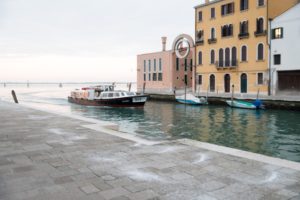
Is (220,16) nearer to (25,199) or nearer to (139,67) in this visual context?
(139,67)

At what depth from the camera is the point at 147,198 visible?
181 inches

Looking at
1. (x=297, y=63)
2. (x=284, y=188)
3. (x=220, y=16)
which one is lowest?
(x=284, y=188)

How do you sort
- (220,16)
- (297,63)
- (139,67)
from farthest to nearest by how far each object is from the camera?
(139,67) < (220,16) < (297,63)

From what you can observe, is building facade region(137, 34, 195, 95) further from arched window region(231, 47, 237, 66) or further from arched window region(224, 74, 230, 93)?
arched window region(231, 47, 237, 66)

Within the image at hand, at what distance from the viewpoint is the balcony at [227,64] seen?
126ft

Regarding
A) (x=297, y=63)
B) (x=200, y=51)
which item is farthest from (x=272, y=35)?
(x=200, y=51)

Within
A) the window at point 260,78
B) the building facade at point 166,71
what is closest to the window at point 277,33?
the window at point 260,78

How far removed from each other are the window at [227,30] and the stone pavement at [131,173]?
3322 centimetres

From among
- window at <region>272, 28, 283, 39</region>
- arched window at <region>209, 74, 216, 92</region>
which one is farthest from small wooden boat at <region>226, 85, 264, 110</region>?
arched window at <region>209, 74, 216, 92</region>

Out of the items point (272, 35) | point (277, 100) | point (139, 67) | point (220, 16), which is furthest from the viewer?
point (139, 67)

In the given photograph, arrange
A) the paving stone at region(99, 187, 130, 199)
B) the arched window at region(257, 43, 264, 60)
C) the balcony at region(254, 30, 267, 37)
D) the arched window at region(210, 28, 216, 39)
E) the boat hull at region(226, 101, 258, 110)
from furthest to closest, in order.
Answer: the arched window at region(210, 28, 216, 39) < the arched window at region(257, 43, 264, 60) < the balcony at region(254, 30, 267, 37) < the boat hull at region(226, 101, 258, 110) < the paving stone at region(99, 187, 130, 199)

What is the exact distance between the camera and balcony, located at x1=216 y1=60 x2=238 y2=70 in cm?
3831

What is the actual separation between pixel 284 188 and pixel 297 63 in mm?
30651

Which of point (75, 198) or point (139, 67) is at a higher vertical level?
point (139, 67)
